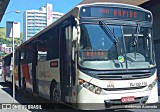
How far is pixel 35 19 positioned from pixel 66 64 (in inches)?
2308

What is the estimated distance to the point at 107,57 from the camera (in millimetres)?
7715

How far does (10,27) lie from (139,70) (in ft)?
21.1

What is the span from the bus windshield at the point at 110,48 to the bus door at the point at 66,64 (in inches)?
30.4

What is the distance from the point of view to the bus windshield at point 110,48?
7.65m

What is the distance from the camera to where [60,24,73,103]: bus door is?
834 cm

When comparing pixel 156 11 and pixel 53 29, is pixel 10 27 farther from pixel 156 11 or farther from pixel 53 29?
pixel 156 11

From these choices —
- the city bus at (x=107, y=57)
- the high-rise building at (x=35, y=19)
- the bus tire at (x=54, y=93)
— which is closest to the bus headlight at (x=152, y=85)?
the city bus at (x=107, y=57)

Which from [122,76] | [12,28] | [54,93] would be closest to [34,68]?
[12,28]

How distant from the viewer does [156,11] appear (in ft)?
58.3

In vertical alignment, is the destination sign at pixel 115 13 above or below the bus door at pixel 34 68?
above

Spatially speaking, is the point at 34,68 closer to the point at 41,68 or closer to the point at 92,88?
the point at 41,68

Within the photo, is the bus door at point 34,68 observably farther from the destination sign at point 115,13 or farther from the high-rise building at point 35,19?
the high-rise building at point 35,19

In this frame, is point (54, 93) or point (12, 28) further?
point (12, 28)

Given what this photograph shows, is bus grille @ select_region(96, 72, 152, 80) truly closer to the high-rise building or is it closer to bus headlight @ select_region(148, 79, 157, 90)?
bus headlight @ select_region(148, 79, 157, 90)
